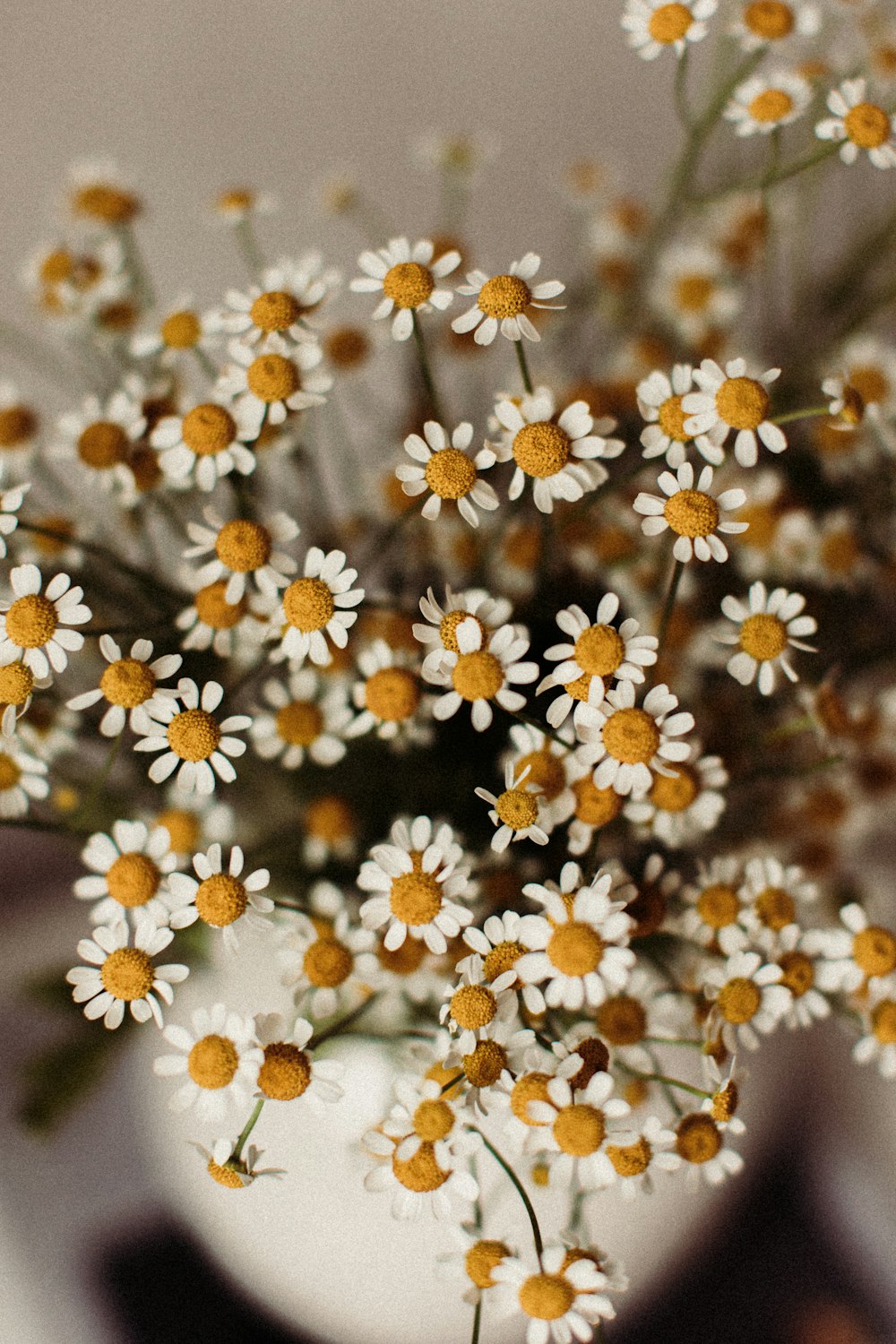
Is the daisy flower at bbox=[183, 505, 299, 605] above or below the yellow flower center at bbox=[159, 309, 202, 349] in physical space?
below

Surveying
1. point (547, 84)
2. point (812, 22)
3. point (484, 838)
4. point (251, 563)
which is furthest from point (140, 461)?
point (547, 84)

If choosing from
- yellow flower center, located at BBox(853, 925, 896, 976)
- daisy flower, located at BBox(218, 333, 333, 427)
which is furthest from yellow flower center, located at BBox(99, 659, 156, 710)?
yellow flower center, located at BBox(853, 925, 896, 976)

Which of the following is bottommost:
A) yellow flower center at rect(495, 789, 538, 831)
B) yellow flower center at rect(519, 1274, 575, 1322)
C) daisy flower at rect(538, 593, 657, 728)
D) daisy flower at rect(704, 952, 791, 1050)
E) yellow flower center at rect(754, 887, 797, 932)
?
yellow flower center at rect(519, 1274, 575, 1322)

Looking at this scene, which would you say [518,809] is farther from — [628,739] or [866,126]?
[866,126]

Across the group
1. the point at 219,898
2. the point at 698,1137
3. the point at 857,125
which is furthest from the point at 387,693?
the point at 857,125

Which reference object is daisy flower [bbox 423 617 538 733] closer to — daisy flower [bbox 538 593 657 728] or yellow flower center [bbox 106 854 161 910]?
daisy flower [bbox 538 593 657 728]

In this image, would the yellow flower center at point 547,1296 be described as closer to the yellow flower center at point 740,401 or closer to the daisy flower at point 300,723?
the daisy flower at point 300,723
